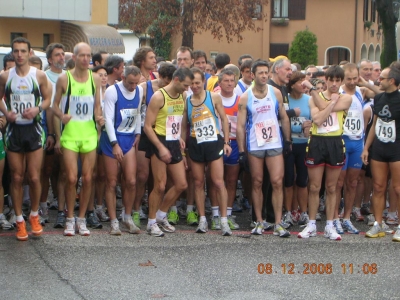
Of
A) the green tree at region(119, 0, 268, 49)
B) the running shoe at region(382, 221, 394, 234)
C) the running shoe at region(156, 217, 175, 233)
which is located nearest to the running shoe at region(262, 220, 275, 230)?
the running shoe at region(156, 217, 175, 233)

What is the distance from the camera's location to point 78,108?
31.4 feet

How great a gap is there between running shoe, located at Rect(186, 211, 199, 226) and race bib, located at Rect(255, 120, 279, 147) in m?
1.43

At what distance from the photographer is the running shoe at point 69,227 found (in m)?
9.62

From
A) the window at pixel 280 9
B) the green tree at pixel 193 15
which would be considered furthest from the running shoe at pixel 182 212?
the window at pixel 280 9

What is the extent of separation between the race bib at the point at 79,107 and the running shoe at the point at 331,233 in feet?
10.2

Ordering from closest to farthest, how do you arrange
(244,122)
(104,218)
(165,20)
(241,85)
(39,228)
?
1. (39,228)
2. (244,122)
3. (104,218)
4. (241,85)
5. (165,20)

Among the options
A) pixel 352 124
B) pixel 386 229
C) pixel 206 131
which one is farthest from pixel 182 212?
pixel 386 229

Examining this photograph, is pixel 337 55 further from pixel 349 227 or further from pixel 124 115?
pixel 124 115

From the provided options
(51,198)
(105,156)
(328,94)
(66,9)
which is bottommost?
(51,198)

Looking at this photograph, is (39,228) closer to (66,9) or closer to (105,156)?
(105,156)

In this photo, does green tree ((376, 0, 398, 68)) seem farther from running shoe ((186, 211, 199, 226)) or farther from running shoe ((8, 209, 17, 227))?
running shoe ((8, 209, 17, 227))

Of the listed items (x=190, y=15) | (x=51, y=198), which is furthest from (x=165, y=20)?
(x=51, y=198)

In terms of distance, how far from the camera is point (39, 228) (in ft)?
31.2

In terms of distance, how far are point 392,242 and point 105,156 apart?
3500 mm
